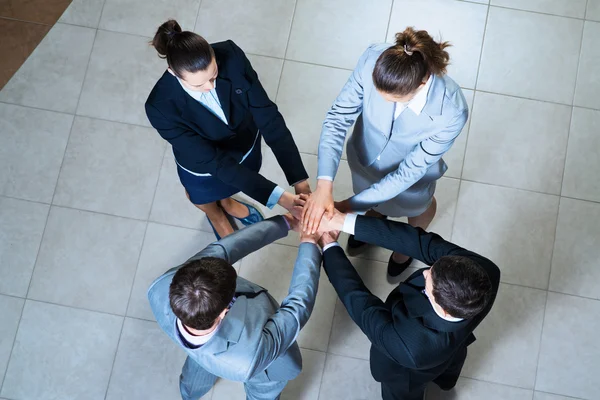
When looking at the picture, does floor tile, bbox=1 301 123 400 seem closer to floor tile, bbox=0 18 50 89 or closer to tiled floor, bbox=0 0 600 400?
tiled floor, bbox=0 0 600 400

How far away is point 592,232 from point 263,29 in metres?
2.26

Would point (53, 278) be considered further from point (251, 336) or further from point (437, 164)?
point (437, 164)

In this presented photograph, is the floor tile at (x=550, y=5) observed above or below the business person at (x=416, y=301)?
above

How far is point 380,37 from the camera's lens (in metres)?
3.28

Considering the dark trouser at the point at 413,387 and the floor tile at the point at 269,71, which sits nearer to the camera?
the dark trouser at the point at 413,387

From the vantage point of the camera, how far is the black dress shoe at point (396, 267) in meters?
2.88

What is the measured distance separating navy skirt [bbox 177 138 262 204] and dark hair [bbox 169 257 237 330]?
760 mm

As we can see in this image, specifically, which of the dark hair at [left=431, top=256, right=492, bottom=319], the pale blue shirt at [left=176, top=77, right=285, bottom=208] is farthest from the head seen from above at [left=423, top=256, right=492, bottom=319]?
the pale blue shirt at [left=176, top=77, right=285, bottom=208]

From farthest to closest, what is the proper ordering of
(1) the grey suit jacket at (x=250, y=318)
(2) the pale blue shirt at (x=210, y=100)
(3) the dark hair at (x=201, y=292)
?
1. (2) the pale blue shirt at (x=210, y=100)
2. (1) the grey suit jacket at (x=250, y=318)
3. (3) the dark hair at (x=201, y=292)

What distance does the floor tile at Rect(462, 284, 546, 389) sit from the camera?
9.26 feet

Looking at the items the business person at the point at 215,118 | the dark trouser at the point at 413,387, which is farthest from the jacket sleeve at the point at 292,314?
the dark trouser at the point at 413,387

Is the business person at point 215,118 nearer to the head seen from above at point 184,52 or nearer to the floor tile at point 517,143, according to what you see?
the head seen from above at point 184,52

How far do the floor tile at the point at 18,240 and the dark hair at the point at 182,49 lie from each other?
1743 millimetres

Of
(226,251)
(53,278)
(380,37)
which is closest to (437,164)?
(226,251)
